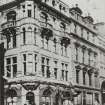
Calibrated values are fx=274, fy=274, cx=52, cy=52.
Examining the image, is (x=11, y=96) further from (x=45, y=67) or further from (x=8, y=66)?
(x=45, y=67)

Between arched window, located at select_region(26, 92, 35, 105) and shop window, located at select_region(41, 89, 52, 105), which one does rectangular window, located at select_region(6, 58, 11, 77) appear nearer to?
arched window, located at select_region(26, 92, 35, 105)

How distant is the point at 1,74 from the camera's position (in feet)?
106

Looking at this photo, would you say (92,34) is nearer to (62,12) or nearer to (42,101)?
(62,12)

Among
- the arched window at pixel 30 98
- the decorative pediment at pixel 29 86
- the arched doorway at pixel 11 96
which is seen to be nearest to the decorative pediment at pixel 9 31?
the decorative pediment at pixel 29 86

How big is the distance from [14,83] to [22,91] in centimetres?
151

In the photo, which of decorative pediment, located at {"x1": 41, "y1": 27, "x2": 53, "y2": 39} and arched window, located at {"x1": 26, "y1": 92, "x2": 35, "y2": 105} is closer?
arched window, located at {"x1": 26, "y1": 92, "x2": 35, "y2": 105}

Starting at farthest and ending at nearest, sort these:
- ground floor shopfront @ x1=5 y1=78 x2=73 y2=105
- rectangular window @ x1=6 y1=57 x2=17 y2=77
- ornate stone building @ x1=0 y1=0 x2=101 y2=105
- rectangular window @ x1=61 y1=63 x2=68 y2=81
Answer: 1. rectangular window @ x1=61 y1=63 x2=68 y2=81
2. rectangular window @ x1=6 y1=57 x2=17 y2=77
3. ornate stone building @ x1=0 y1=0 x2=101 y2=105
4. ground floor shopfront @ x1=5 y1=78 x2=73 y2=105

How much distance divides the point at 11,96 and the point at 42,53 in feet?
19.8

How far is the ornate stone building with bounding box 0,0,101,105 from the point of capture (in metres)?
29.9

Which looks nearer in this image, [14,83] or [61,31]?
[14,83]

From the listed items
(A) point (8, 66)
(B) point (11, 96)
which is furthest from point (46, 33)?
(B) point (11, 96)

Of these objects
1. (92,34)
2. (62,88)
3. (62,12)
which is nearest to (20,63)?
(62,88)

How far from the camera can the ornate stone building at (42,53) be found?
2994cm

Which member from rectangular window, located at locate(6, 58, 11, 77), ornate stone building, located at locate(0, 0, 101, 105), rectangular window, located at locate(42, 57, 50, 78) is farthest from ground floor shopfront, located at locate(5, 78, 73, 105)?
rectangular window, located at locate(6, 58, 11, 77)
